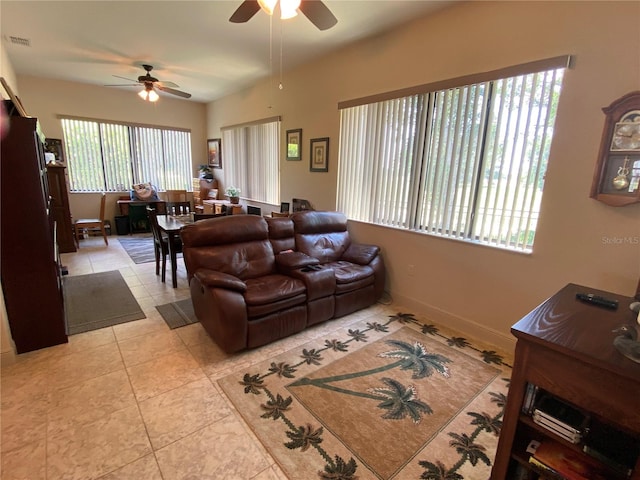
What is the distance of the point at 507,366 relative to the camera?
8.08 ft

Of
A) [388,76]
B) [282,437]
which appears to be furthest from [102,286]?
[388,76]

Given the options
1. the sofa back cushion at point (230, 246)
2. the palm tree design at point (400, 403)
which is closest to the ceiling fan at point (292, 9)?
the sofa back cushion at point (230, 246)

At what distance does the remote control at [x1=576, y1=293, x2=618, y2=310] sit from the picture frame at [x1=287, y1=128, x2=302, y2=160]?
3.84 meters

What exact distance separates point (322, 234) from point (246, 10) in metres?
2.31

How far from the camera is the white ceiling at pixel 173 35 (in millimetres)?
2930

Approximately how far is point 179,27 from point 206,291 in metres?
2.98

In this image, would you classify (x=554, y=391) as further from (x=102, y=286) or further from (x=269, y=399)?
(x=102, y=286)

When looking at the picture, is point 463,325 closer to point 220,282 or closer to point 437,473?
point 437,473

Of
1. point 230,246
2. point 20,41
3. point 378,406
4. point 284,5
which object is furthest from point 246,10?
point 20,41

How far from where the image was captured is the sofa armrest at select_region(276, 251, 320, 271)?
3089mm

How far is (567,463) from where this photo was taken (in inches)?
47.8

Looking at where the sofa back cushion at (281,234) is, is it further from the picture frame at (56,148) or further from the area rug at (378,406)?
A: the picture frame at (56,148)

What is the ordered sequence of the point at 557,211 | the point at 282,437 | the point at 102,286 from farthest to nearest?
the point at 102,286, the point at 557,211, the point at 282,437

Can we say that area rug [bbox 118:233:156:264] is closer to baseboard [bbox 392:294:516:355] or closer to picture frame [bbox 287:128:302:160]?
picture frame [bbox 287:128:302:160]
